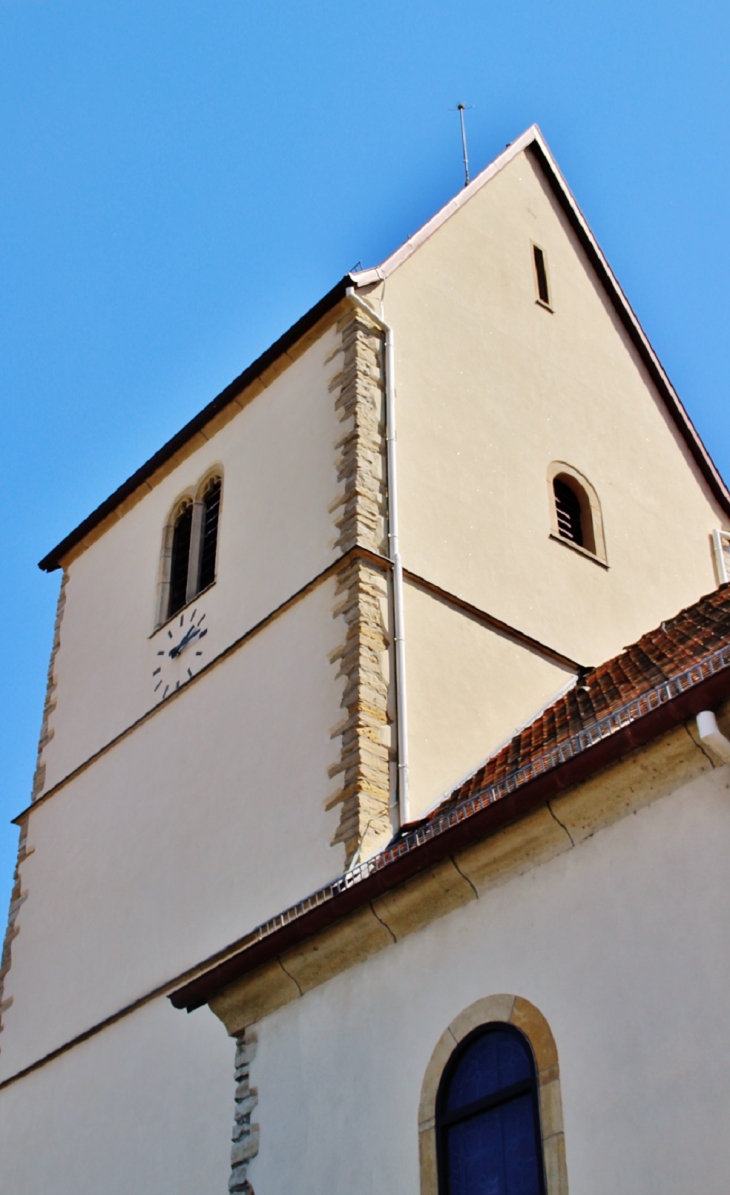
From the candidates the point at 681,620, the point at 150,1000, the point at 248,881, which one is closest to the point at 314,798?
the point at 248,881

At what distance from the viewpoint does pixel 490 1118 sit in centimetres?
893

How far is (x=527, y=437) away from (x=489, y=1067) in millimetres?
8131

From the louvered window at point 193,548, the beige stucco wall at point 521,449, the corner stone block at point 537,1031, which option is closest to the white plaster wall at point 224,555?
the louvered window at point 193,548

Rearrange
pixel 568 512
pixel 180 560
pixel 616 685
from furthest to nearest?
1. pixel 180 560
2. pixel 568 512
3. pixel 616 685

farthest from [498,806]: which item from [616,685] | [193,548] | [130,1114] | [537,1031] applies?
[193,548]

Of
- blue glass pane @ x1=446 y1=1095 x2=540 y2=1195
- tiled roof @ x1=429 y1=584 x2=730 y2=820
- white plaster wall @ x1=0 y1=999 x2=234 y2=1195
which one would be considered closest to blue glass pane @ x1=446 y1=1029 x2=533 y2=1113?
blue glass pane @ x1=446 y1=1095 x2=540 y2=1195

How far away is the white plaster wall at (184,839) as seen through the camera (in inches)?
513

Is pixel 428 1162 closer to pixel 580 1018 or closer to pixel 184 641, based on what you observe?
pixel 580 1018

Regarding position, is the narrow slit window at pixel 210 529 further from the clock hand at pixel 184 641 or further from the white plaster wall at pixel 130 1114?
the white plaster wall at pixel 130 1114

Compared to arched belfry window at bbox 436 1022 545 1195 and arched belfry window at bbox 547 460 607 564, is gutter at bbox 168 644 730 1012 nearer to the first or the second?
arched belfry window at bbox 436 1022 545 1195

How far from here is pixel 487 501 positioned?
49.6 feet

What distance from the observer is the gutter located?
28.8ft

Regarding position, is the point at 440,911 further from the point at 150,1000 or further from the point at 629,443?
the point at 629,443

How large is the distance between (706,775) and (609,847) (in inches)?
27.7
